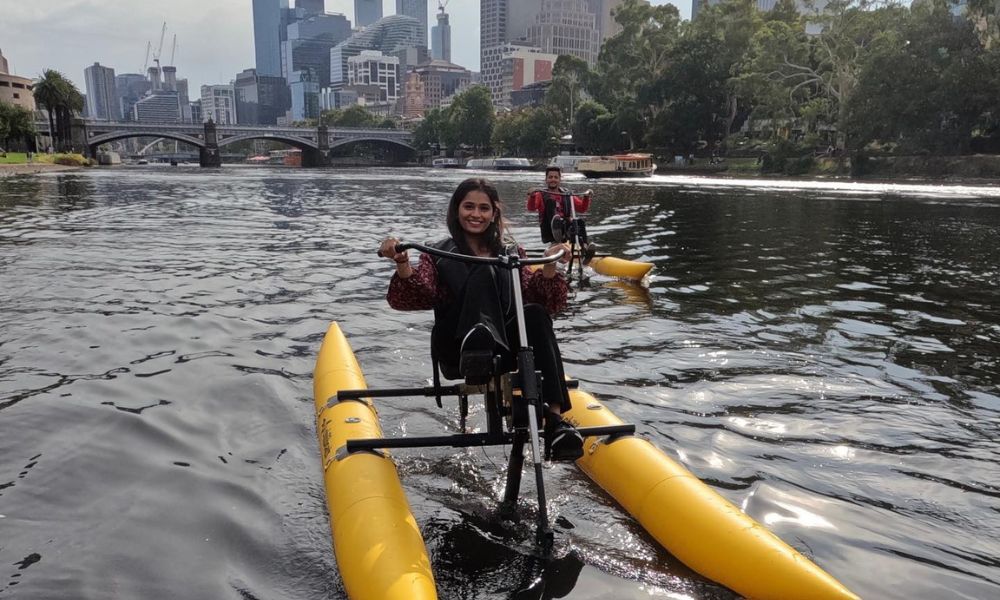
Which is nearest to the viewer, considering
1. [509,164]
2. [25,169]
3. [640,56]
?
[25,169]

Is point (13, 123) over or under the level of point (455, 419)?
over

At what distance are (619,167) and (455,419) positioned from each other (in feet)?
207

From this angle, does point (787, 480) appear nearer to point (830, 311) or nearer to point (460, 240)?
point (460, 240)

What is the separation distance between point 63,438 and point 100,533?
72.3 inches

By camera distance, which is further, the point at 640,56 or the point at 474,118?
the point at 474,118

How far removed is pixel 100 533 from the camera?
14.9 ft

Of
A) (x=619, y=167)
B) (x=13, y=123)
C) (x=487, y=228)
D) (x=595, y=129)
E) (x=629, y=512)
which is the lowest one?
(x=629, y=512)

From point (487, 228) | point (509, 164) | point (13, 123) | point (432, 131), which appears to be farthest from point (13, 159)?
point (487, 228)

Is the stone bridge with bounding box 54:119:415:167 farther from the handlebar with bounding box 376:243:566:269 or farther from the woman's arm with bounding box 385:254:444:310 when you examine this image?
the handlebar with bounding box 376:243:566:269

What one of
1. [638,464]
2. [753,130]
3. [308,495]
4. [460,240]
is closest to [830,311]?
[638,464]

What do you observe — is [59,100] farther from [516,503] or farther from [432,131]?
[516,503]

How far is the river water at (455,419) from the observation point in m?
4.26

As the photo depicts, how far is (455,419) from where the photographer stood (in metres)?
6.74

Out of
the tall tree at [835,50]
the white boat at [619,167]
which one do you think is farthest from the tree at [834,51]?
the white boat at [619,167]
